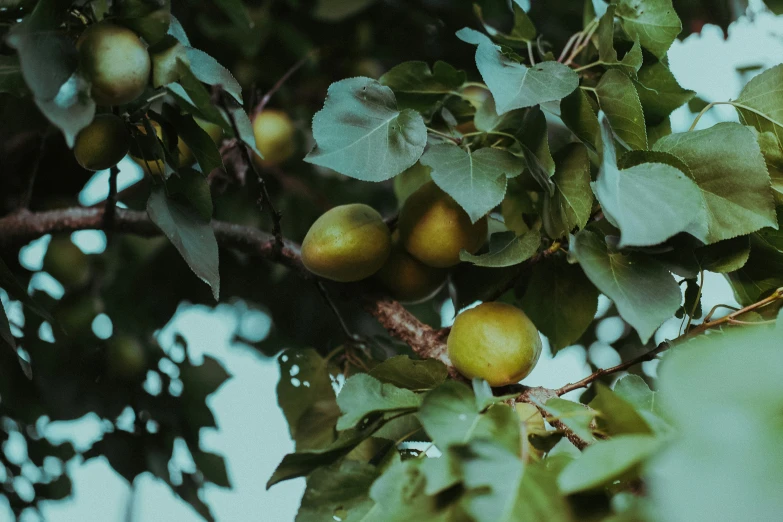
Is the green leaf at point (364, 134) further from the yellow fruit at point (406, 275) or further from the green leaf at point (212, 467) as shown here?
the green leaf at point (212, 467)

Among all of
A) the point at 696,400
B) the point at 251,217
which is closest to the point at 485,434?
the point at 696,400

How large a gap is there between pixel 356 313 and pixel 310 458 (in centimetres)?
65

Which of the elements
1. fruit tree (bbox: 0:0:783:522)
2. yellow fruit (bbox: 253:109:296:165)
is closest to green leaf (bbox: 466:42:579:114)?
fruit tree (bbox: 0:0:783:522)

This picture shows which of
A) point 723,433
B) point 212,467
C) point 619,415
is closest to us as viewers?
point 723,433

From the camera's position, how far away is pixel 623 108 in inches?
21.1

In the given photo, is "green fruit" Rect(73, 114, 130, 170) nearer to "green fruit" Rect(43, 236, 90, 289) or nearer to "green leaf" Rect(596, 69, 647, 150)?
"green leaf" Rect(596, 69, 647, 150)

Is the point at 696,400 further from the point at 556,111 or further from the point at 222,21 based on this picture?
the point at 222,21

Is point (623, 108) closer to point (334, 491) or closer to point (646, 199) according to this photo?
point (646, 199)

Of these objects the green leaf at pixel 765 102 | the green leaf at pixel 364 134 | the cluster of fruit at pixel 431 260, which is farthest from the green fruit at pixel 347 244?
the green leaf at pixel 765 102

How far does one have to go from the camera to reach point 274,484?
1.64 ft

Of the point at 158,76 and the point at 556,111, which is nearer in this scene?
the point at 158,76

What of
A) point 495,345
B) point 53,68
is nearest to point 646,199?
point 495,345

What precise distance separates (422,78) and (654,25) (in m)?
0.22

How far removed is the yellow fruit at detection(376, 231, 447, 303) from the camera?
685 mm
